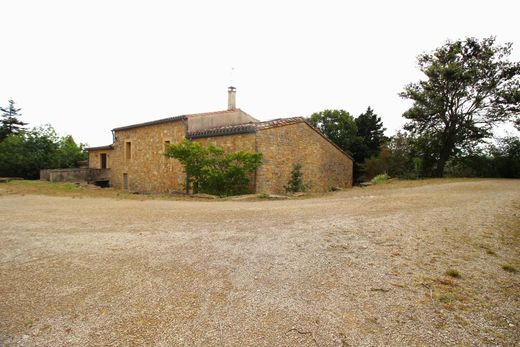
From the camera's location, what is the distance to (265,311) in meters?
2.46

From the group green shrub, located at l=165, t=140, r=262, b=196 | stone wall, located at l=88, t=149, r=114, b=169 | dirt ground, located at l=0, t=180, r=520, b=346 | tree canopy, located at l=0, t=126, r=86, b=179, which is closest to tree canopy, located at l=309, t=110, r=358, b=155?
green shrub, located at l=165, t=140, r=262, b=196

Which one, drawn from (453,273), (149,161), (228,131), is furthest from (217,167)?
(453,273)

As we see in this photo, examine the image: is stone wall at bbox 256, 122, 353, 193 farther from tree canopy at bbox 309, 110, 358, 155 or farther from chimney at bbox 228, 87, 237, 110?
tree canopy at bbox 309, 110, 358, 155

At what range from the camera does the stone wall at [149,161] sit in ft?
57.8

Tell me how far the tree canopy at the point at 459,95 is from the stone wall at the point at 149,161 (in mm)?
14293

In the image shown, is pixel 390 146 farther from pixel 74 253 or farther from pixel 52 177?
pixel 52 177

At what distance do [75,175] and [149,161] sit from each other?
8.50 meters

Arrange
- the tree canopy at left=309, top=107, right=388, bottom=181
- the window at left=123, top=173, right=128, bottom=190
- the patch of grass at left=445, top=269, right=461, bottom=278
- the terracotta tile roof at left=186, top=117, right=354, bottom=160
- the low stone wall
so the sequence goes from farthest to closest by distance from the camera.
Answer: the tree canopy at left=309, top=107, right=388, bottom=181 → the low stone wall → the window at left=123, top=173, right=128, bottom=190 → the terracotta tile roof at left=186, top=117, right=354, bottom=160 → the patch of grass at left=445, top=269, right=461, bottom=278

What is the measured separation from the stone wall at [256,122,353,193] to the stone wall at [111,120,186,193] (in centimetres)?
564

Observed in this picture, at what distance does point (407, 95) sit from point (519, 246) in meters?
16.1

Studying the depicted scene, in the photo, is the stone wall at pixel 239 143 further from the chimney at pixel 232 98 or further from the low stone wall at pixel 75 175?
the low stone wall at pixel 75 175

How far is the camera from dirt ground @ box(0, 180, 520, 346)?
217 cm

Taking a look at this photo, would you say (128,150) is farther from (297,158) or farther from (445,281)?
(445,281)

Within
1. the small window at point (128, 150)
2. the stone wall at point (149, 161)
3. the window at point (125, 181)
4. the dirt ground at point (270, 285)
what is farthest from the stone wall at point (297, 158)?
the window at point (125, 181)
